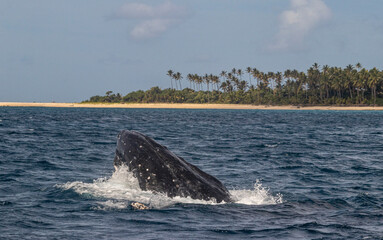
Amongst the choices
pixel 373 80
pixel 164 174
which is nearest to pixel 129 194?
pixel 164 174

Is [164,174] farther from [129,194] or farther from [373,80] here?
[373,80]

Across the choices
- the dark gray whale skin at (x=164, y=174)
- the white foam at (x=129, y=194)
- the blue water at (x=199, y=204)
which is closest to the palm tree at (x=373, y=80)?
the blue water at (x=199, y=204)

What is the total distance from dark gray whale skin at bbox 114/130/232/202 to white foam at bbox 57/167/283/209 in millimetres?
161

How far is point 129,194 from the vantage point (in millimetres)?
11773

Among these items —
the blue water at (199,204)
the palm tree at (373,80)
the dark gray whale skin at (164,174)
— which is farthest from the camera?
the palm tree at (373,80)

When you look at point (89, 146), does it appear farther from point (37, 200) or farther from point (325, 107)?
point (325, 107)

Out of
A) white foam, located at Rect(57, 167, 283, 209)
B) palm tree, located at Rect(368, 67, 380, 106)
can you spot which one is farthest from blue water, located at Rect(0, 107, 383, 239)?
palm tree, located at Rect(368, 67, 380, 106)

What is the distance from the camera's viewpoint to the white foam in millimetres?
10930

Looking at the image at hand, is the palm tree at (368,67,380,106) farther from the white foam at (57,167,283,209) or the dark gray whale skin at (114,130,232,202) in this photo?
the dark gray whale skin at (114,130,232,202)

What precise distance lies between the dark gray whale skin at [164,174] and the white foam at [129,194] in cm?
16

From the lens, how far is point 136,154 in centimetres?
1114

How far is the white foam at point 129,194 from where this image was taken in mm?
10930

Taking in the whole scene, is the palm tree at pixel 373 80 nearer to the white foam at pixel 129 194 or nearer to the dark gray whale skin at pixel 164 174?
the white foam at pixel 129 194

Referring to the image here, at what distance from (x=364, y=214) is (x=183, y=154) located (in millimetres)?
13671
